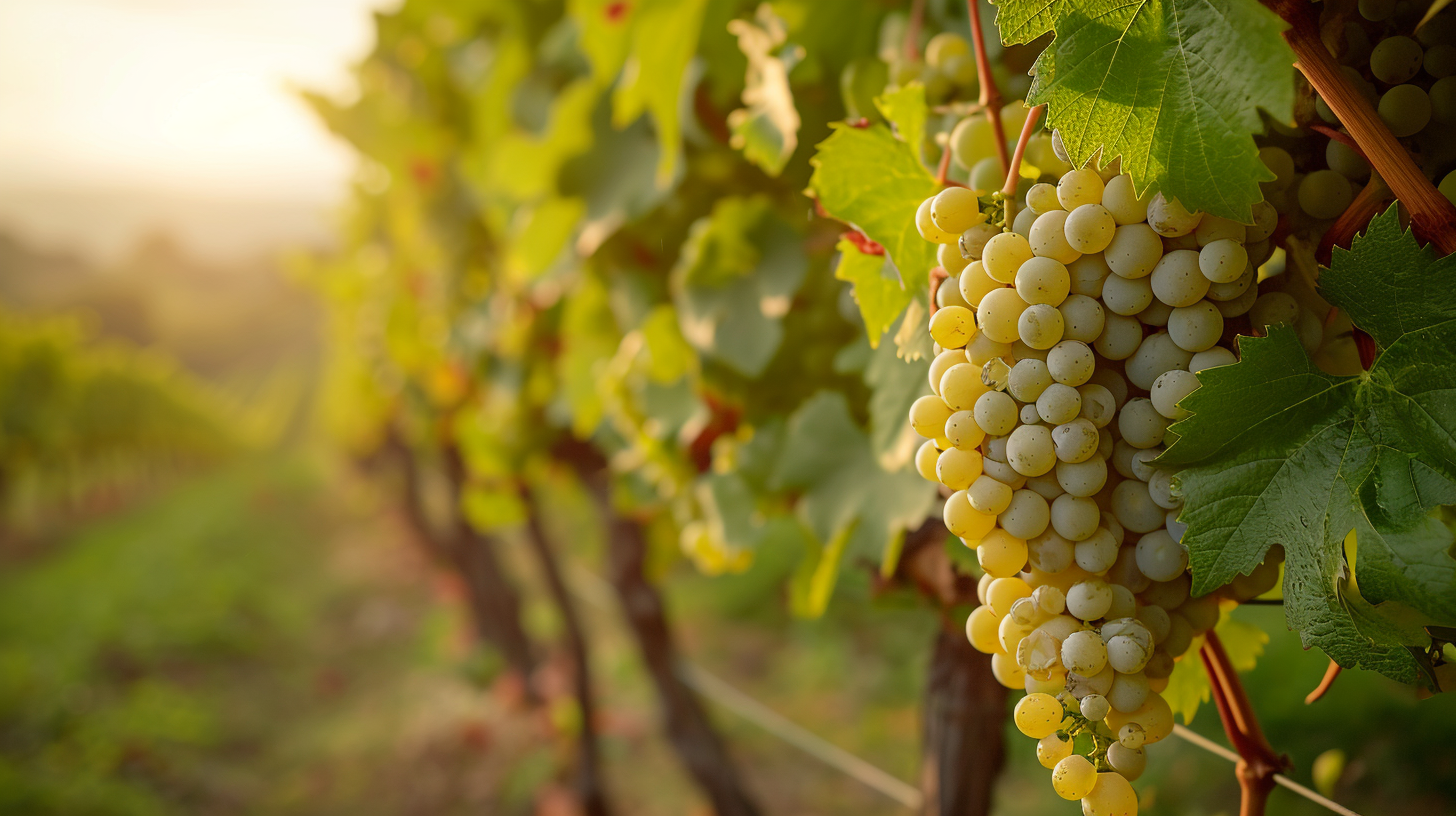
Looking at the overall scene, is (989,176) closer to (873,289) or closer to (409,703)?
(873,289)

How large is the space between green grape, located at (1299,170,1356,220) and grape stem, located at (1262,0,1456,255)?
5 cm

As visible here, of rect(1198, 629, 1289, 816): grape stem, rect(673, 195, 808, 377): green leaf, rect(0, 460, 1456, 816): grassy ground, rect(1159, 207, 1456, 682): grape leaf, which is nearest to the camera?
rect(1159, 207, 1456, 682): grape leaf

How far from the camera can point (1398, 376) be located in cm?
37

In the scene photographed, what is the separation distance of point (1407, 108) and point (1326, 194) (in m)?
0.05

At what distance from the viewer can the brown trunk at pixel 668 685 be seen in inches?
101

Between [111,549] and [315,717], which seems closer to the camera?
[315,717]

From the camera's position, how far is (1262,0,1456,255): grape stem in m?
0.37

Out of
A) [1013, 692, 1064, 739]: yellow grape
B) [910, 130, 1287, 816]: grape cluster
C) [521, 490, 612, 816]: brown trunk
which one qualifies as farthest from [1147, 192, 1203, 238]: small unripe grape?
[521, 490, 612, 816]: brown trunk

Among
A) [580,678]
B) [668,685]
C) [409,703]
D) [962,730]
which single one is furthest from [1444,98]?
[409,703]

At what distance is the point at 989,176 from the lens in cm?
51

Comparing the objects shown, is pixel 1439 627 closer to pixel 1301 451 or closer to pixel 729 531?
pixel 1301 451

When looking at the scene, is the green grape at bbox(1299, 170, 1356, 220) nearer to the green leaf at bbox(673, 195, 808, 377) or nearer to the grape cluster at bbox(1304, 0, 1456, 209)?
the grape cluster at bbox(1304, 0, 1456, 209)

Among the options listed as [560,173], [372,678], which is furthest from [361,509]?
[560,173]

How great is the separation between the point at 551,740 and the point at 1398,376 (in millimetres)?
4885
